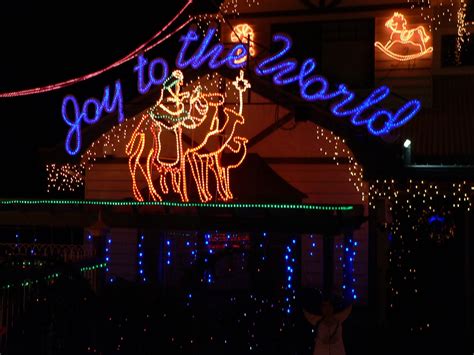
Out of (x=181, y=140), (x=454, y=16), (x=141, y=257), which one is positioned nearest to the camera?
(x=181, y=140)

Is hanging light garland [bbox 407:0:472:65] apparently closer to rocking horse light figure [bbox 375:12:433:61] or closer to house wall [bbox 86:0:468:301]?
house wall [bbox 86:0:468:301]


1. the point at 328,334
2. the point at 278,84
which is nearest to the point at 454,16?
the point at 278,84

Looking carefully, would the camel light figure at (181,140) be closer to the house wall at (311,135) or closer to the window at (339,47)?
the house wall at (311,135)

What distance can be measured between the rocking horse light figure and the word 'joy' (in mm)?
1677

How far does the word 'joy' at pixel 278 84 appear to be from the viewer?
525 inches

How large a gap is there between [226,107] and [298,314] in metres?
6.25

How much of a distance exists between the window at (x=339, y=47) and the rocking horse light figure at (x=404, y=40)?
1.62 ft

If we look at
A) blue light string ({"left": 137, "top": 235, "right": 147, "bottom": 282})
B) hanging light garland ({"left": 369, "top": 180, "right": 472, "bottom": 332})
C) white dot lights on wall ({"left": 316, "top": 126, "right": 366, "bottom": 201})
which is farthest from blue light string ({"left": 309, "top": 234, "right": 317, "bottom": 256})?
blue light string ({"left": 137, "top": 235, "right": 147, "bottom": 282})

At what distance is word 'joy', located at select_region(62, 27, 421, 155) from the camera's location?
43.8 ft

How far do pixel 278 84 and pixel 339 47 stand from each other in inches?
110

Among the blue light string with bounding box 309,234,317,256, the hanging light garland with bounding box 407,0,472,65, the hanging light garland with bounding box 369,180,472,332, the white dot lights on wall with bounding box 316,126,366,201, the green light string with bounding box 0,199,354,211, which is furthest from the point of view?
the hanging light garland with bounding box 407,0,472,65

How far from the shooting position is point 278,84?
46.9ft

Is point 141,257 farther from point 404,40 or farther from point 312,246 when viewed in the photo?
point 404,40

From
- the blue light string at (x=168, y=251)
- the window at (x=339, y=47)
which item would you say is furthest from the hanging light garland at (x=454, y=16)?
the blue light string at (x=168, y=251)
